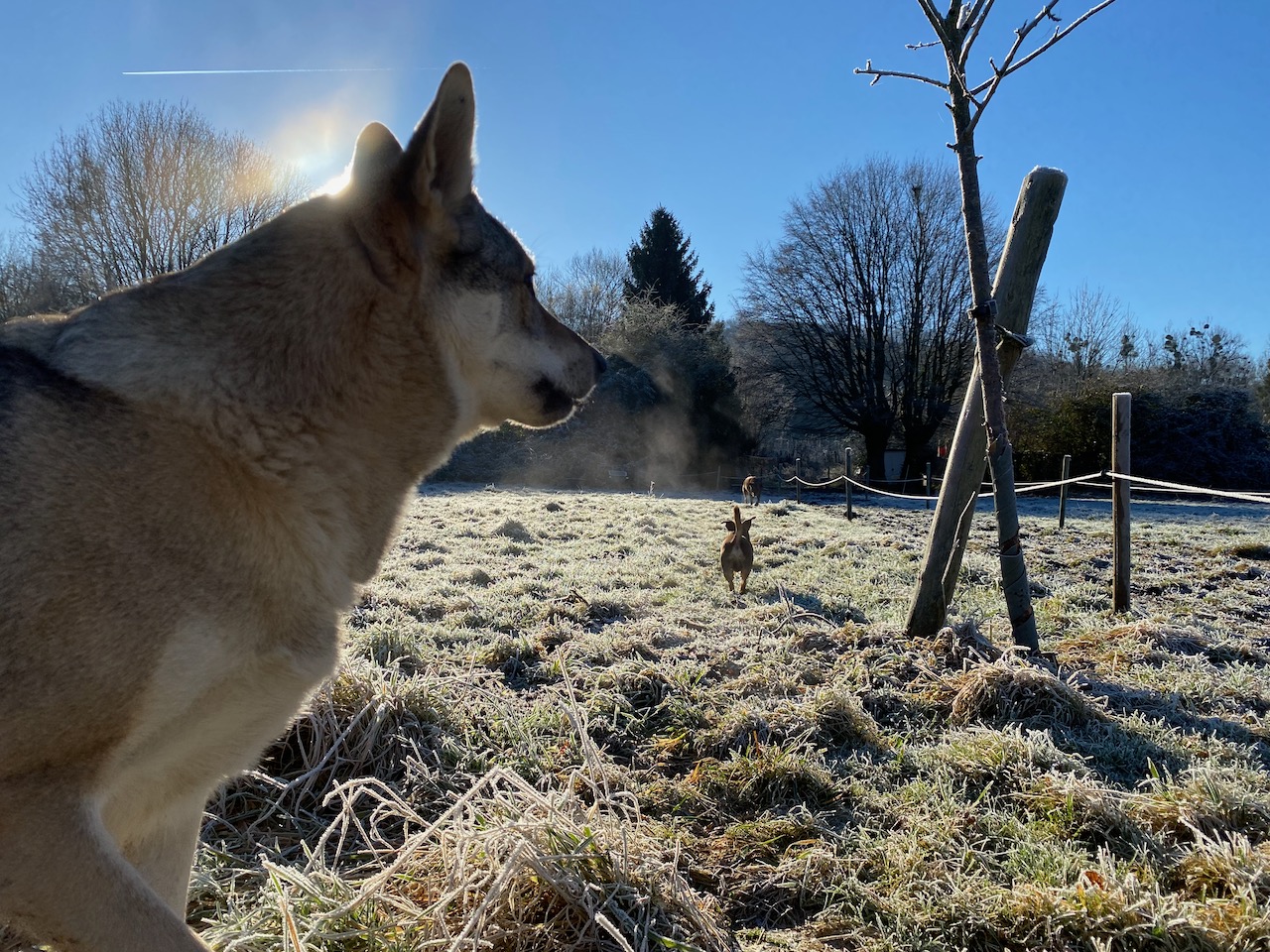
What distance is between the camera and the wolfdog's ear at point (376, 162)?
2.09 m

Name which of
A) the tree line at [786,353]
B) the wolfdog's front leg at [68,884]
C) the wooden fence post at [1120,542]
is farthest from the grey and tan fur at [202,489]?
the tree line at [786,353]

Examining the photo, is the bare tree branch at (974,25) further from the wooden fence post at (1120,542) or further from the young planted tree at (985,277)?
the wooden fence post at (1120,542)

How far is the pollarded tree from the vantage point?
4400cm

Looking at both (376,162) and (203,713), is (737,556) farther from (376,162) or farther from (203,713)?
(203,713)

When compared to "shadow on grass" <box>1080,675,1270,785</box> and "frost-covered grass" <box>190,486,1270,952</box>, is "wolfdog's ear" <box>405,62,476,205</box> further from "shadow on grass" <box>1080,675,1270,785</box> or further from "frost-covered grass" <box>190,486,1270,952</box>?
"shadow on grass" <box>1080,675,1270,785</box>

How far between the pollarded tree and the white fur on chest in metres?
42.8

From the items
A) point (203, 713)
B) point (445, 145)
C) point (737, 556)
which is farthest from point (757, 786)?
point (737, 556)

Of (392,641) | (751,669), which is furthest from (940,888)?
(392,641)

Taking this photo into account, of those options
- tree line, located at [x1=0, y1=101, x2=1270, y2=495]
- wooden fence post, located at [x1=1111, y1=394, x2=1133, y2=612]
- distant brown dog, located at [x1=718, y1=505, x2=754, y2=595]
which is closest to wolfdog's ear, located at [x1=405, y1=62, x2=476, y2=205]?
distant brown dog, located at [x1=718, y1=505, x2=754, y2=595]

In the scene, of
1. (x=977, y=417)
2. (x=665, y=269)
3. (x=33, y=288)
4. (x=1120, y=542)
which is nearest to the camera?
(x=977, y=417)

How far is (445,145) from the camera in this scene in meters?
2.17

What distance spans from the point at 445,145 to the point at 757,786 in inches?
114

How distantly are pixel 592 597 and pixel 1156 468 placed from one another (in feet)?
89.6

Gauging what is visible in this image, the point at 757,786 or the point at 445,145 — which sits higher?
the point at 445,145
